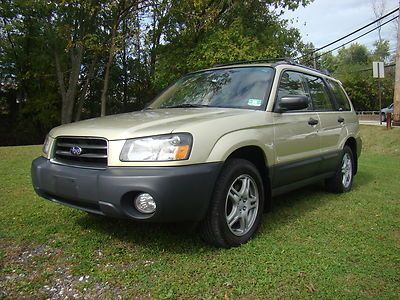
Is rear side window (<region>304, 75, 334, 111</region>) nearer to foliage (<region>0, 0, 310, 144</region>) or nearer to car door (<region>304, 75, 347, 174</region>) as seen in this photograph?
car door (<region>304, 75, 347, 174</region>)

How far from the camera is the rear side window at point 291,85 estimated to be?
429 cm

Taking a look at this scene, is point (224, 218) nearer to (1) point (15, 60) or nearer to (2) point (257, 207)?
(2) point (257, 207)

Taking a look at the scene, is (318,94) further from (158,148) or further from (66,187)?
(66,187)

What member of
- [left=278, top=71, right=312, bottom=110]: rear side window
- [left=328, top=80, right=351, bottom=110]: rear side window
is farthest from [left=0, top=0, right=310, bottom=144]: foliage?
[left=278, top=71, right=312, bottom=110]: rear side window

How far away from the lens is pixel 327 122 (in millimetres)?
5121

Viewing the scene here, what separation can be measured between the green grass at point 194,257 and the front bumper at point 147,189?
0.40 meters

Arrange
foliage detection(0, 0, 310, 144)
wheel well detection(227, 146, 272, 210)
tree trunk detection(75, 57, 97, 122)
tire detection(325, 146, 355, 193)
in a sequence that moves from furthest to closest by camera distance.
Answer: tree trunk detection(75, 57, 97, 122)
foliage detection(0, 0, 310, 144)
tire detection(325, 146, 355, 193)
wheel well detection(227, 146, 272, 210)

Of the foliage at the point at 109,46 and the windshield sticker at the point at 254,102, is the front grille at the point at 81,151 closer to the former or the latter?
the windshield sticker at the point at 254,102

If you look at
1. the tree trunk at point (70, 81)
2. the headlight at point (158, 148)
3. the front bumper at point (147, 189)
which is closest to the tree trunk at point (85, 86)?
the tree trunk at point (70, 81)

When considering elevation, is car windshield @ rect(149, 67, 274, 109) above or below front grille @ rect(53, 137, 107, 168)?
above

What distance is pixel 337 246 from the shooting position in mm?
3512

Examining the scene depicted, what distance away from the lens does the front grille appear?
317 centimetres

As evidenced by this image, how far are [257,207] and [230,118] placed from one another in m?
0.88

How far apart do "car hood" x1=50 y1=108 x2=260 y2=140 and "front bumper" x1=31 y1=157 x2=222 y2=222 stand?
0.97 feet
